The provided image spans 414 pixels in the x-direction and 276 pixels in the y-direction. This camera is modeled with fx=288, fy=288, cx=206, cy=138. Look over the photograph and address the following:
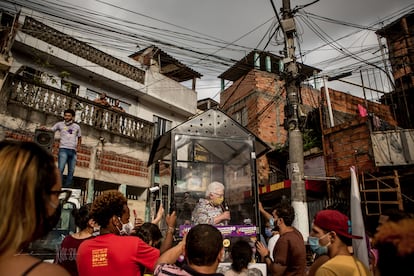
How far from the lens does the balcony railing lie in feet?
32.2

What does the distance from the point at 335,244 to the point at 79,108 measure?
11.1 metres

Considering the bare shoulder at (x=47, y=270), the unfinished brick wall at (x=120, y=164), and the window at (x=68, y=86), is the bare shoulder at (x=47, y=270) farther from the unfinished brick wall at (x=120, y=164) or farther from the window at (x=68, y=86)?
the window at (x=68, y=86)

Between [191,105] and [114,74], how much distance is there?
17.2 ft

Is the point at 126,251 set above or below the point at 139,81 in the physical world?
below

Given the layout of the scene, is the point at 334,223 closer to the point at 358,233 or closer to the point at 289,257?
the point at 358,233

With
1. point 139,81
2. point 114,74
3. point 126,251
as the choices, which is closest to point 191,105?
point 139,81

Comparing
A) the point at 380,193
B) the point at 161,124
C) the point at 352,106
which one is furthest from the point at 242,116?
the point at 380,193

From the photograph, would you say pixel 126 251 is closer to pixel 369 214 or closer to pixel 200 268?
pixel 200 268

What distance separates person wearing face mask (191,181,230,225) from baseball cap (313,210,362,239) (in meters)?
2.50

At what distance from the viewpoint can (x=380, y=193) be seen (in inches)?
399

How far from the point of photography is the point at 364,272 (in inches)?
84.2

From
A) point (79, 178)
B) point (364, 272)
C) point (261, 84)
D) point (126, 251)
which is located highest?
point (261, 84)

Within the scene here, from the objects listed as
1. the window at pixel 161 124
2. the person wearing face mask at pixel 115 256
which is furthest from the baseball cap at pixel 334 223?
the window at pixel 161 124

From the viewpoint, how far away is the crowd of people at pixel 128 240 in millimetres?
1062
